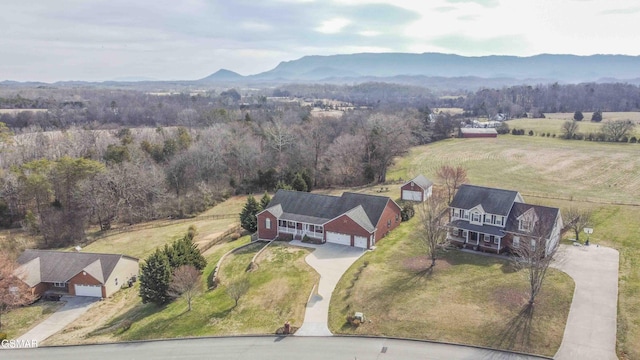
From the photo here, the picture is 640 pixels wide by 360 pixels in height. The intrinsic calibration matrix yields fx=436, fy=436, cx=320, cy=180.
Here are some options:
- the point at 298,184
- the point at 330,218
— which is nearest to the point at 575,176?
the point at 298,184

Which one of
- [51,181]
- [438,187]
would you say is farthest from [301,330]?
[51,181]

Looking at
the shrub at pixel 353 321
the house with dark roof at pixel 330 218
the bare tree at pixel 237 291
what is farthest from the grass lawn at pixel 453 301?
the bare tree at pixel 237 291

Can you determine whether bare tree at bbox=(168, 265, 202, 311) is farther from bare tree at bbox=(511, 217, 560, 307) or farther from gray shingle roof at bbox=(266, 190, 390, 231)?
bare tree at bbox=(511, 217, 560, 307)

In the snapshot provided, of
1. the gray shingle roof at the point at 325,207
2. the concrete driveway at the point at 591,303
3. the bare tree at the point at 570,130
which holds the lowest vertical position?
the concrete driveway at the point at 591,303

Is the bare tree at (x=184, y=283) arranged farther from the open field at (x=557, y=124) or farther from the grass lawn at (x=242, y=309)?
the open field at (x=557, y=124)

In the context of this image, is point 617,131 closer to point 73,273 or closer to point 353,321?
point 353,321
